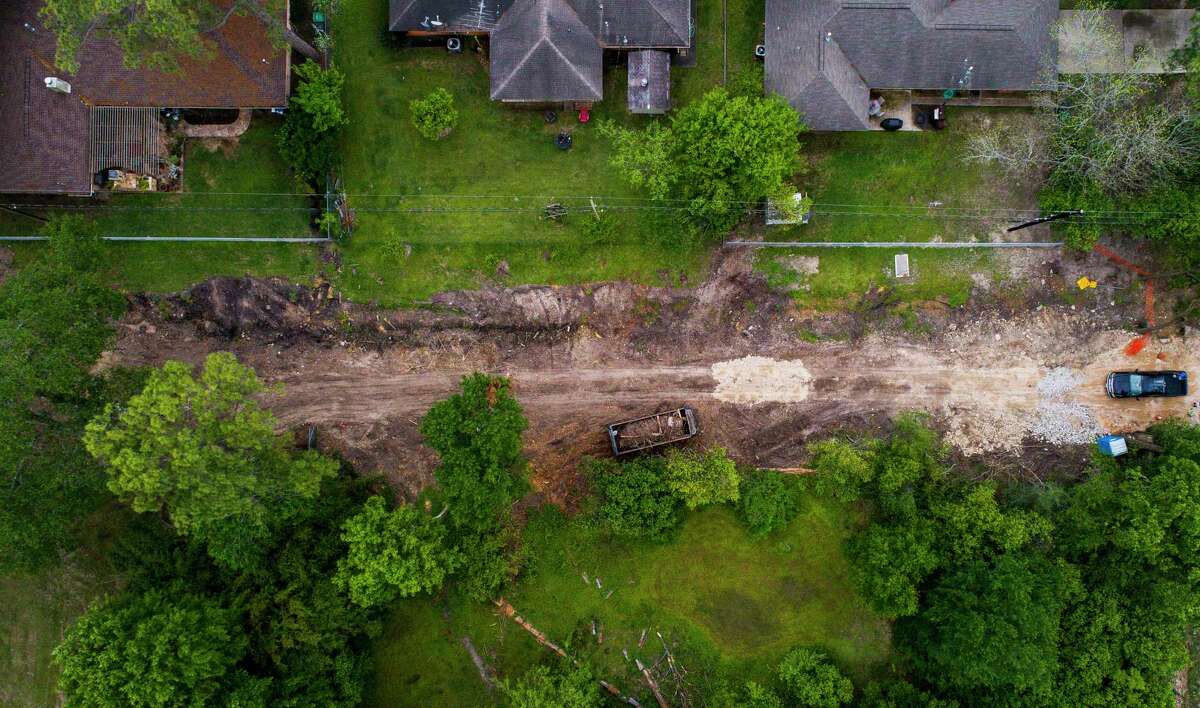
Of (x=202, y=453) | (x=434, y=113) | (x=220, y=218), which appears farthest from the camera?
(x=220, y=218)

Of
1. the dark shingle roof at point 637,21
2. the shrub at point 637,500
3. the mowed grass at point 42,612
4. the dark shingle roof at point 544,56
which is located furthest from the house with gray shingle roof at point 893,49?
the mowed grass at point 42,612

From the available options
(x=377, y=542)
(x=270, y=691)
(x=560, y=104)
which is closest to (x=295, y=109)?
(x=560, y=104)

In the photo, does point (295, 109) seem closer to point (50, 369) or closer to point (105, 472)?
point (50, 369)

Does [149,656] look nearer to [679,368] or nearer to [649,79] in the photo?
[679,368]

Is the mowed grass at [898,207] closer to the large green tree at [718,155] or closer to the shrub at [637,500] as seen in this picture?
the large green tree at [718,155]

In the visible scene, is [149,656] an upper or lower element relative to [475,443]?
lower

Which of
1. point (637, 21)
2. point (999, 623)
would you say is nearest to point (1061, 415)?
point (999, 623)
